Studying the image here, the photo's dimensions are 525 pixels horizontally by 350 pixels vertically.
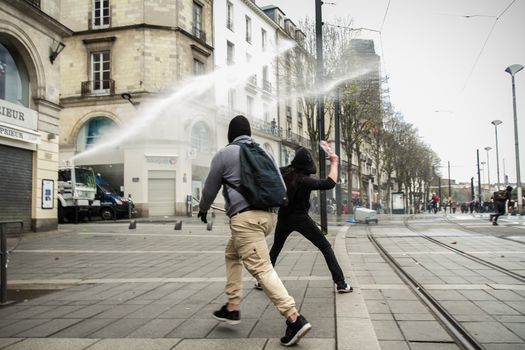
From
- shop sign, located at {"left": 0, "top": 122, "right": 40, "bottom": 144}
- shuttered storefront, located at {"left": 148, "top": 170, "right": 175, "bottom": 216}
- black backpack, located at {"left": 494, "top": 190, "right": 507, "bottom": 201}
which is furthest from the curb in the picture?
shuttered storefront, located at {"left": 148, "top": 170, "right": 175, "bottom": 216}

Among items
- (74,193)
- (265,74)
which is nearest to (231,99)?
(265,74)

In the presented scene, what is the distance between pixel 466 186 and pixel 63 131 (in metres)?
123

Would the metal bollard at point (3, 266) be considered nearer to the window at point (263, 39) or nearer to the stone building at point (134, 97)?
the stone building at point (134, 97)

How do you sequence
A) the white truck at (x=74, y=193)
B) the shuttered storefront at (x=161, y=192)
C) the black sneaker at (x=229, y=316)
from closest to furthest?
the black sneaker at (x=229, y=316) → the white truck at (x=74, y=193) → the shuttered storefront at (x=161, y=192)

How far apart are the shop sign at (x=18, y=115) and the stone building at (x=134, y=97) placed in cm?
1382

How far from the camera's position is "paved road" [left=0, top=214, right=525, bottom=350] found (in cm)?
344

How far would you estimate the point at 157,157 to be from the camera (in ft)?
93.7

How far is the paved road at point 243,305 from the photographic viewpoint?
344 centimetres

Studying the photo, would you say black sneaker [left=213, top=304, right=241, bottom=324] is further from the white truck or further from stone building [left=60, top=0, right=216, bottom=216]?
stone building [left=60, top=0, right=216, bottom=216]

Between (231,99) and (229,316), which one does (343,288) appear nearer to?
(229,316)

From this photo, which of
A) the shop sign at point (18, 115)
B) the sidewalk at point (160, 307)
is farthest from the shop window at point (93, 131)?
the sidewalk at point (160, 307)

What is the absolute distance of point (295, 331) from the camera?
126 inches

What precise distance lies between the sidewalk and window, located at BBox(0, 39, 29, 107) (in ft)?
23.7

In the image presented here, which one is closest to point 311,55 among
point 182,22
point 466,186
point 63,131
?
point 182,22
